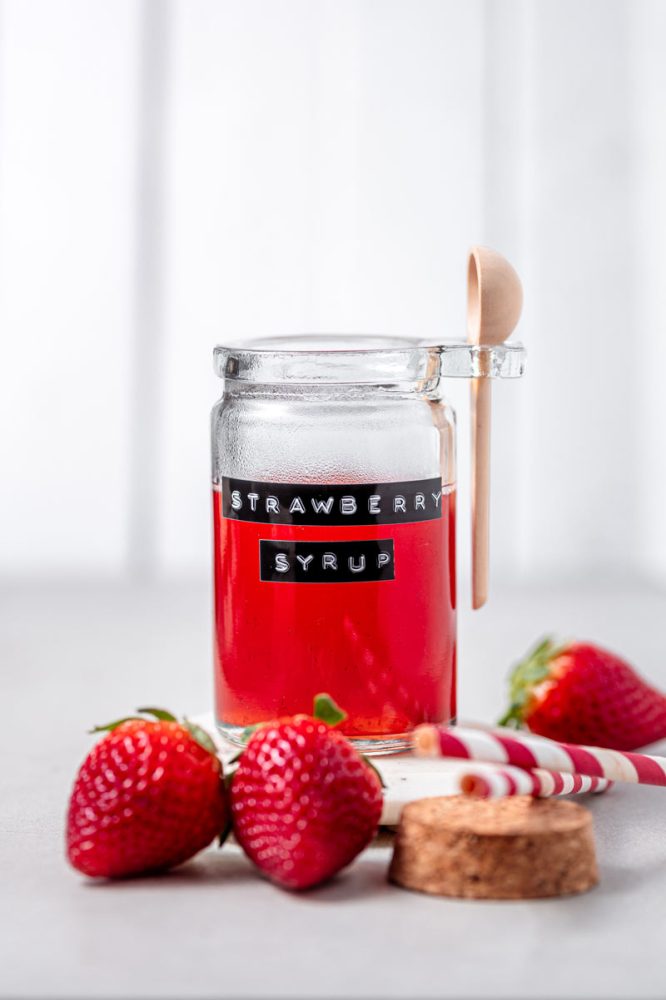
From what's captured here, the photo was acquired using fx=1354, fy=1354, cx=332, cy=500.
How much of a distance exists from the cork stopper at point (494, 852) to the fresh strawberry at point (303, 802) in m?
0.03

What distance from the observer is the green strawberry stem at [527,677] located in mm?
979

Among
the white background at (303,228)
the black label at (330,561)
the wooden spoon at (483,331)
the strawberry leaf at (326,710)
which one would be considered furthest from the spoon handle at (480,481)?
the white background at (303,228)

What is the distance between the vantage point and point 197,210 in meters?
1.88

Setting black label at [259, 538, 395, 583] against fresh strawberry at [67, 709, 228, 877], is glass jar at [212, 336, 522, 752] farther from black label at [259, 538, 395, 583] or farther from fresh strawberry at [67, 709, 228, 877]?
fresh strawberry at [67, 709, 228, 877]

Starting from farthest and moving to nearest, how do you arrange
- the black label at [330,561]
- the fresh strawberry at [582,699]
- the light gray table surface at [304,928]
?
the fresh strawberry at [582,699] → the black label at [330,561] → the light gray table surface at [304,928]

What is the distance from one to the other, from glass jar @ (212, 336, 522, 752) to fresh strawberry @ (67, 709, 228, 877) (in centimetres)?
14

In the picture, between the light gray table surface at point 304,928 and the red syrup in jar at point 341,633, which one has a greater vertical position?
the red syrup in jar at point 341,633

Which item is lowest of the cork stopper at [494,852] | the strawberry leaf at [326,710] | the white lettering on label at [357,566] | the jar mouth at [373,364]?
the cork stopper at [494,852]

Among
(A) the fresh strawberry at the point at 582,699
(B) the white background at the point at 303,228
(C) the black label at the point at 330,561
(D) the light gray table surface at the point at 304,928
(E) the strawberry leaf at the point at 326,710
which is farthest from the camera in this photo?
(B) the white background at the point at 303,228

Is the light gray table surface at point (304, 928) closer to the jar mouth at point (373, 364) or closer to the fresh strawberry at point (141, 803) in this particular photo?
the fresh strawberry at point (141, 803)

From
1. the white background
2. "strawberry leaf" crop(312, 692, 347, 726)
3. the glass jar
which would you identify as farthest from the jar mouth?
the white background

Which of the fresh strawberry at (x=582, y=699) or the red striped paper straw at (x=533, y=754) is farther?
the fresh strawberry at (x=582, y=699)

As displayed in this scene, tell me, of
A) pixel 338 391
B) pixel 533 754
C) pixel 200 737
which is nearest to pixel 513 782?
pixel 533 754

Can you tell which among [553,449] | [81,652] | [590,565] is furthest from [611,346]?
[81,652]
